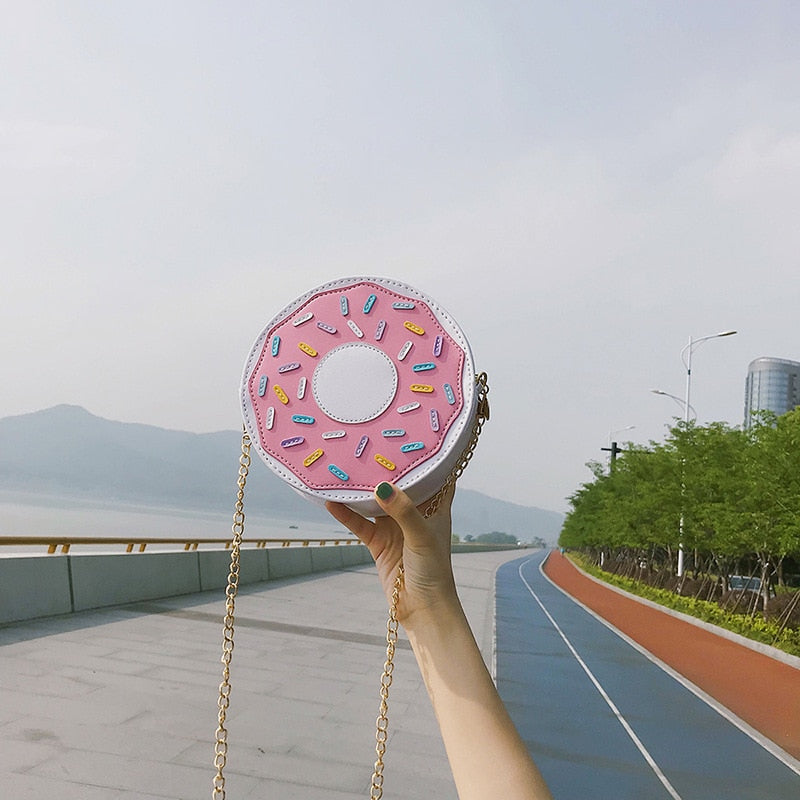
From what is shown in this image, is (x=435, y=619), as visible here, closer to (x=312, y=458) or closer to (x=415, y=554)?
(x=415, y=554)

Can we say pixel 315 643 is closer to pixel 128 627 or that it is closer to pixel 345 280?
pixel 128 627

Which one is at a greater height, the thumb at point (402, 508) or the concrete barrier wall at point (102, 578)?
the thumb at point (402, 508)

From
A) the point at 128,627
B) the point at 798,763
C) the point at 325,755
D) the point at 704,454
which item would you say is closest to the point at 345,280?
the point at 325,755

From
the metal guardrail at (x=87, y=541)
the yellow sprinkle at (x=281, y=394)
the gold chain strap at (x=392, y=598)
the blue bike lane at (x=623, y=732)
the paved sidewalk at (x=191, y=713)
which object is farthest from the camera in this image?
the metal guardrail at (x=87, y=541)

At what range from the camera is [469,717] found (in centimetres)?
188

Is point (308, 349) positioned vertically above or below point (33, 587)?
above

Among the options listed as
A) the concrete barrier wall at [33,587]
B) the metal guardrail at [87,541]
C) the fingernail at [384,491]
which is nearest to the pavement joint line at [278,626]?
the metal guardrail at [87,541]

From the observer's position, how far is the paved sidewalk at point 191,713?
23.1 feet

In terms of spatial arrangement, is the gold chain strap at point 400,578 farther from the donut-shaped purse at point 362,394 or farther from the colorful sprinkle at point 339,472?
the colorful sprinkle at point 339,472

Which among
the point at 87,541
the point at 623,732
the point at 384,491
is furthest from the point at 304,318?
the point at 87,541

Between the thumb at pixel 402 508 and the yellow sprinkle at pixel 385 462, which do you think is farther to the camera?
the yellow sprinkle at pixel 385 462

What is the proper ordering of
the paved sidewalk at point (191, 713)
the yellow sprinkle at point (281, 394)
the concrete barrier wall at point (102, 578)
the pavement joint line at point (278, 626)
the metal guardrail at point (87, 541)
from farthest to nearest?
1. the pavement joint line at point (278, 626)
2. the metal guardrail at point (87, 541)
3. the concrete barrier wall at point (102, 578)
4. the paved sidewalk at point (191, 713)
5. the yellow sprinkle at point (281, 394)

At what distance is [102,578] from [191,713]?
24.8ft

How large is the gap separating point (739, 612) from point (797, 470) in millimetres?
6943
